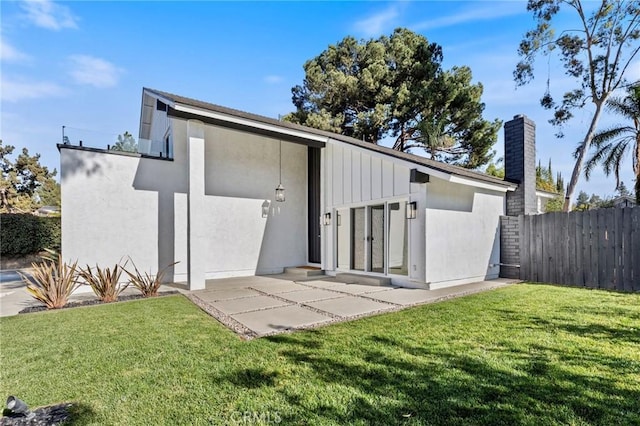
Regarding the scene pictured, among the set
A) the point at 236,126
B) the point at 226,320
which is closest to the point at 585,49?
the point at 236,126

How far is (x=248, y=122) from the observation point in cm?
895

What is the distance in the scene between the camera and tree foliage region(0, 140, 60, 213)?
24.6m

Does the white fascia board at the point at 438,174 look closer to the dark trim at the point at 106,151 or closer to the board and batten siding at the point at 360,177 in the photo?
the board and batten siding at the point at 360,177

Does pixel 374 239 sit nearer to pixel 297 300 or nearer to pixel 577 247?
pixel 297 300

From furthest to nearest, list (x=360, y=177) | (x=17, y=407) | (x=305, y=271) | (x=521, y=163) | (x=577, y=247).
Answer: (x=305, y=271)
(x=521, y=163)
(x=360, y=177)
(x=577, y=247)
(x=17, y=407)

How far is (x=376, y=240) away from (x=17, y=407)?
8082 mm

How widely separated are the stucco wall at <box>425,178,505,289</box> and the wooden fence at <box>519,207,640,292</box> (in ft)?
2.77

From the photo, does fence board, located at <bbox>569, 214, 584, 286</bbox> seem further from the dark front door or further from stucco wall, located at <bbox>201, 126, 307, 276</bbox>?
stucco wall, located at <bbox>201, 126, 307, 276</bbox>

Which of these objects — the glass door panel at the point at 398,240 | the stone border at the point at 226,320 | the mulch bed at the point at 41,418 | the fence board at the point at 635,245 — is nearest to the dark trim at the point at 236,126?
the glass door panel at the point at 398,240

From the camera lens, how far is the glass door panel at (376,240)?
930 cm

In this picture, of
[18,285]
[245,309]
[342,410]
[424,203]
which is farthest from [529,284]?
[18,285]

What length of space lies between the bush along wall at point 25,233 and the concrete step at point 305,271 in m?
12.3

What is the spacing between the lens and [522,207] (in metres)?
9.72

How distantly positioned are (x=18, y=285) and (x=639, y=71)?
25.5m
